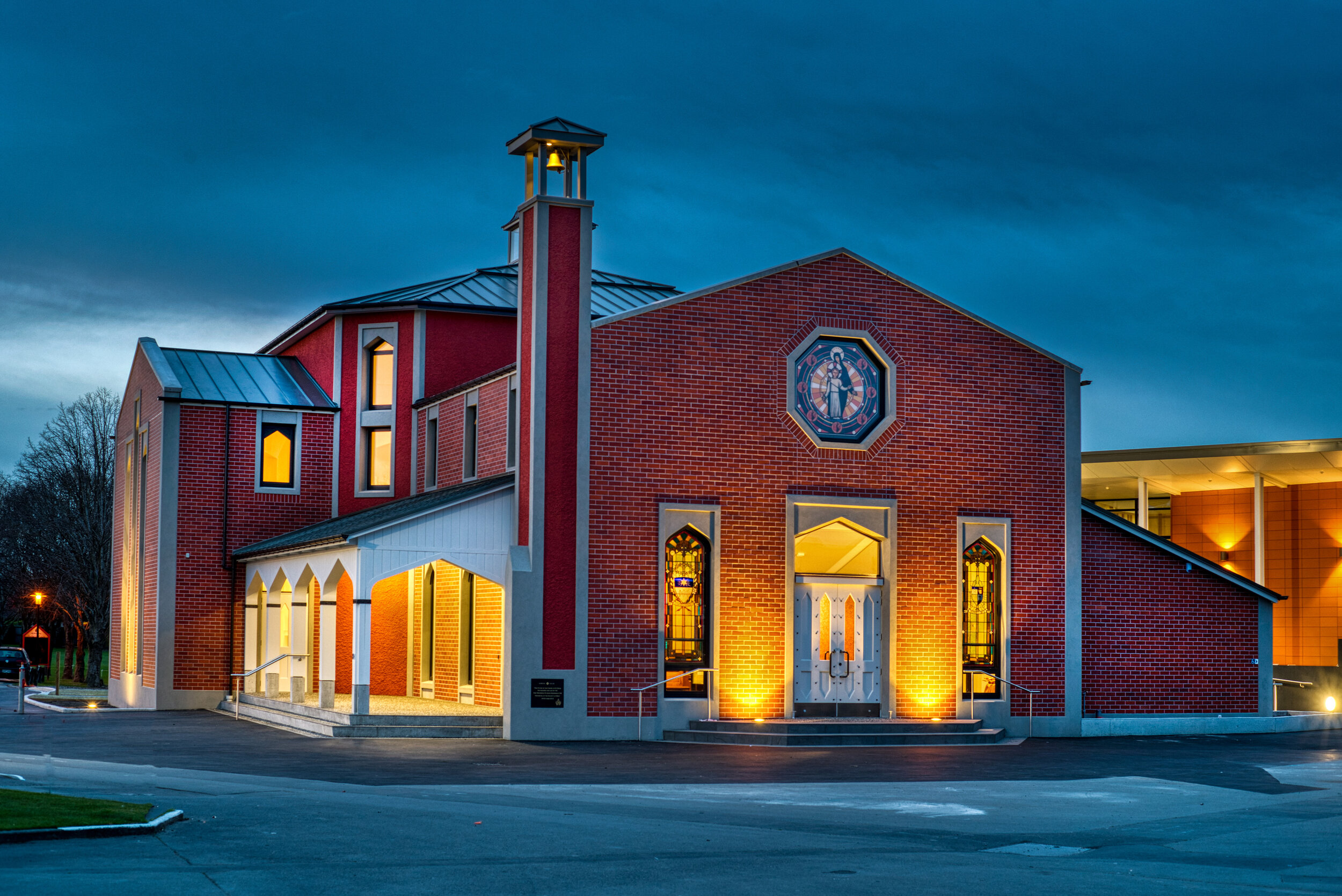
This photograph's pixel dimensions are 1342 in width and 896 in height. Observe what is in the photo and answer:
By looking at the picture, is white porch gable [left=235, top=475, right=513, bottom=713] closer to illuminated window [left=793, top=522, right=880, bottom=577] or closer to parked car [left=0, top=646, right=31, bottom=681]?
illuminated window [left=793, top=522, right=880, bottom=577]

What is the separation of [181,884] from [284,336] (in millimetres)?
28637

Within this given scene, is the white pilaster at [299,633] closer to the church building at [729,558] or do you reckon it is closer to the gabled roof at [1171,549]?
the church building at [729,558]

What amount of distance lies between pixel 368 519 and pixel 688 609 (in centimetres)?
599

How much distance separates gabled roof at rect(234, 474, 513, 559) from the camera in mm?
24156

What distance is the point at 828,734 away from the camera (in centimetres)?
2400

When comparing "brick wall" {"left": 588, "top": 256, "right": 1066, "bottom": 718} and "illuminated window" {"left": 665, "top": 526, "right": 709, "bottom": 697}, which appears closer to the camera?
"brick wall" {"left": 588, "top": 256, "right": 1066, "bottom": 718}

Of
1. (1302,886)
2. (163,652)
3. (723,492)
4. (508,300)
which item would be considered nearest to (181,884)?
(1302,886)

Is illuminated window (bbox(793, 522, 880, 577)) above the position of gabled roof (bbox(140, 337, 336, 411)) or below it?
below

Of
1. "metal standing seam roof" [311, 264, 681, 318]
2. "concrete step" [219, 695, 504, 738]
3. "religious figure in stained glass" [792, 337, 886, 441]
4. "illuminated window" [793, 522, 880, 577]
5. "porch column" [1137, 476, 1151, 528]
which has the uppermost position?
"metal standing seam roof" [311, 264, 681, 318]

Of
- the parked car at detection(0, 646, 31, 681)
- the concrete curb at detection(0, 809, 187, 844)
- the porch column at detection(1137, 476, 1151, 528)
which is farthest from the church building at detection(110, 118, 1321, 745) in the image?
the parked car at detection(0, 646, 31, 681)

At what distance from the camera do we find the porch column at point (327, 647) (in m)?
24.5

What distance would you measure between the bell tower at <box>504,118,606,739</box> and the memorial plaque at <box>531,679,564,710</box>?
12mm

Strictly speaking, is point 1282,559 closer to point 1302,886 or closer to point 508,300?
point 508,300

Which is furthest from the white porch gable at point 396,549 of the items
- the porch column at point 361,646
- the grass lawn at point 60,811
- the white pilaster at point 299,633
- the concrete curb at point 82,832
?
the concrete curb at point 82,832
